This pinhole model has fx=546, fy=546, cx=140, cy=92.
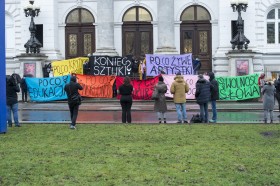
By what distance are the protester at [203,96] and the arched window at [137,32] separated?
20.5 m

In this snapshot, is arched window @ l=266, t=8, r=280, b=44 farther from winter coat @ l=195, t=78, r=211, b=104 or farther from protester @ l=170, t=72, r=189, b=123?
protester @ l=170, t=72, r=189, b=123

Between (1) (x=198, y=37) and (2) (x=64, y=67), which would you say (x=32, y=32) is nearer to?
(2) (x=64, y=67)

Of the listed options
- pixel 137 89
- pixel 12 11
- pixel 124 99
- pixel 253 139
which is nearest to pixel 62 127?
pixel 124 99

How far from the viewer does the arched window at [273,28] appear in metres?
40.9

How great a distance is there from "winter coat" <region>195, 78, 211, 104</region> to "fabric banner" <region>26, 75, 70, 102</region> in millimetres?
14388

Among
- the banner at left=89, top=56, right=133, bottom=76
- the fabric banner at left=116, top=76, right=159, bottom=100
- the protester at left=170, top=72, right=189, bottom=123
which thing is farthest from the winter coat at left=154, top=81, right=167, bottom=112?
the banner at left=89, top=56, right=133, bottom=76

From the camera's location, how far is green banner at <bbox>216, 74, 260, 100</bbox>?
108 ft

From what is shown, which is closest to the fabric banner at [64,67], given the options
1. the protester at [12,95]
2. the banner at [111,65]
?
the banner at [111,65]

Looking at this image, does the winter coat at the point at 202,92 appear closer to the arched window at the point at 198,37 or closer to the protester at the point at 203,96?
the protester at the point at 203,96

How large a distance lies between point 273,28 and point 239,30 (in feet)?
15.7

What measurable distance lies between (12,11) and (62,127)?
26.0 metres

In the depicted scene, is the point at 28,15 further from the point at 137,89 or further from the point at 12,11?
the point at 137,89

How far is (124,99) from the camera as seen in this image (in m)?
20.8

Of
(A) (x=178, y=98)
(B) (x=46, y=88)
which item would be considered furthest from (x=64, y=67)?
(A) (x=178, y=98)
